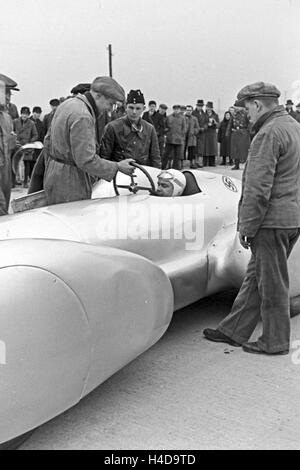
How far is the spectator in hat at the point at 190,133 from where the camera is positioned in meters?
17.1

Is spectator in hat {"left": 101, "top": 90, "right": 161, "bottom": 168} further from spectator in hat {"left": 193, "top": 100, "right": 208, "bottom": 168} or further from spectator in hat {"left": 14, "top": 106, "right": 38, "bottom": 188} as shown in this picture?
spectator in hat {"left": 193, "top": 100, "right": 208, "bottom": 168}

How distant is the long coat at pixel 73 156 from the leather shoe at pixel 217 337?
127cm

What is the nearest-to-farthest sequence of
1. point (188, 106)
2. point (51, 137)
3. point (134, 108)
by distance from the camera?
point (51, 137)
point (134, 108)
point (188, 106)

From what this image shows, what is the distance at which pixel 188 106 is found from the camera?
17969mm

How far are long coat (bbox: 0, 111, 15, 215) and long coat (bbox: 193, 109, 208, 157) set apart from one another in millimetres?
12935

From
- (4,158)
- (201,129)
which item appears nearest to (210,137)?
(201,129)

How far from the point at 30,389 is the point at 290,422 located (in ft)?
4.39

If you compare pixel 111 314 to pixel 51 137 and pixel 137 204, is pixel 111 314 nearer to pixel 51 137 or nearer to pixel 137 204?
pixel 137 204

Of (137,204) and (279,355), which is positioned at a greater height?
(137,204)

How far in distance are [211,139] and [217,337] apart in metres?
14.4

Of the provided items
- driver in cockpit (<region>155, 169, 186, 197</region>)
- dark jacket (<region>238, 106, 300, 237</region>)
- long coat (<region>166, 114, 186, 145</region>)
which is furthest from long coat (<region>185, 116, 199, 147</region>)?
dark jacket (<region>238, 106, 300, 237</region>)

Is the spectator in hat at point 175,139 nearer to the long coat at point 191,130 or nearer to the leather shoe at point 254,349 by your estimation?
the long coat at point 191,130

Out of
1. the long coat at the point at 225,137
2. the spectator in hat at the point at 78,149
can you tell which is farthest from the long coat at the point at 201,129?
the spectator in hat at the point at 78,149
